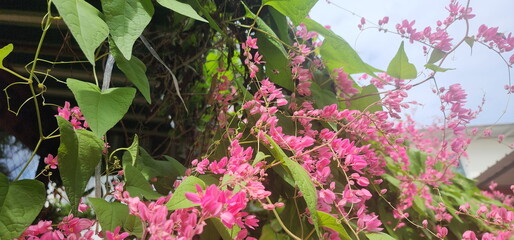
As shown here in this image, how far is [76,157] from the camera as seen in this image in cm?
43

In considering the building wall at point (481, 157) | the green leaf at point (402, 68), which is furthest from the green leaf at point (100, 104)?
the building wall at point (481, 157)

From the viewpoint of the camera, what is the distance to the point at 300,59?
70cm

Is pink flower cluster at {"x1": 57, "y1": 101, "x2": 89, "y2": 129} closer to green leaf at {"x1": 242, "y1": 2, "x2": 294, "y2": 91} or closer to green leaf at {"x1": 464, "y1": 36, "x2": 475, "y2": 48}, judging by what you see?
green leaf at {"x1": 242, "y1": 2, "x2": 294, "y2": 91}

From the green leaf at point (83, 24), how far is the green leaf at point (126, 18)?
2 centimetres

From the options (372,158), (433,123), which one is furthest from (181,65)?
(433,123)

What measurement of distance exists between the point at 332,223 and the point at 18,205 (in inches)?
13.2

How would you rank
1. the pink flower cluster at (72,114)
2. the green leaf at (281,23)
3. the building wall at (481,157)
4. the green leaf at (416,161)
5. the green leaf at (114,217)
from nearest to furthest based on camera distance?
the green leaf at (114,217) → the pink flower cluster at (72,114) → the green leaf at (281,23) → the green leaf at (416,161) → the building wall at (481,157)

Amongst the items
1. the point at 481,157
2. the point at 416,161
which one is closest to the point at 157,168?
the point at 416,161

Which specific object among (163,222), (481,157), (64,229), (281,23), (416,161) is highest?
(281,23)

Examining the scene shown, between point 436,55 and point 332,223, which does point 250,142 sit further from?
point 436,55

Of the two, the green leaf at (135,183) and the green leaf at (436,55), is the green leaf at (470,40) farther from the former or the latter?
the green leaf at (135,183)

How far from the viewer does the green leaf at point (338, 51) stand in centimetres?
77

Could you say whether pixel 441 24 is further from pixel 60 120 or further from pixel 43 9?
pixel 43 9

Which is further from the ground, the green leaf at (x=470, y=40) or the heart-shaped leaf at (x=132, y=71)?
the green leaf at (x=470, y=40)
